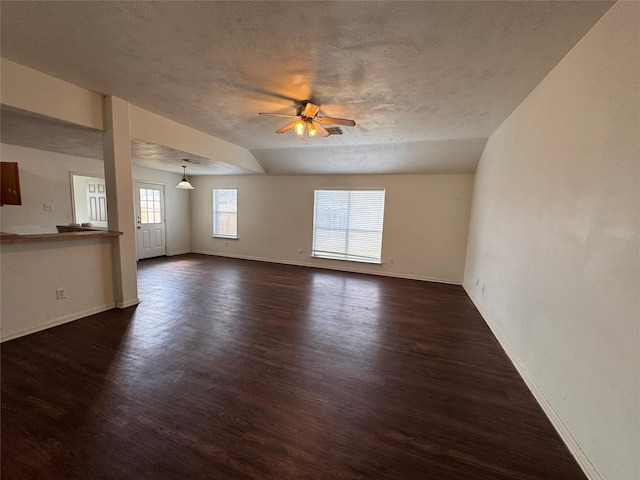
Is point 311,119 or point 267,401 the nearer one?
point 267,401

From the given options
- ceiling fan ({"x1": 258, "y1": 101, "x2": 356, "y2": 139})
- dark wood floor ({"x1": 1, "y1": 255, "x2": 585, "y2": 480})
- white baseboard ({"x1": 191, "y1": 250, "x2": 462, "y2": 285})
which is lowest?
dark wood floor ({"x1": 1, "y1": 255, "x2": 585, "y2": 480})

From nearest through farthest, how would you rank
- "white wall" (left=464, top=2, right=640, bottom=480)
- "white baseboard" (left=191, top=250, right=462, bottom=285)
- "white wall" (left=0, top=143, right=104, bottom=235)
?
1. "white wall" (left=464, top=2, right=640, bottom=480)
2. "white wall" (left=0, top=143, right=104, bottom=235)
3. "white baseboard" (left=191, top=250, right=462, bottom=285)

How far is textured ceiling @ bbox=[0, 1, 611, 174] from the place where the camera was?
1599 millimetres

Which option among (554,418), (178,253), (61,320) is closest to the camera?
(554,418)

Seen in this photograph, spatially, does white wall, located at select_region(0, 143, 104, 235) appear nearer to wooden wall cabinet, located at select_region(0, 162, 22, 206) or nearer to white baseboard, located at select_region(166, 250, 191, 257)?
wooden wall cabinet, located at select_region(0, 162, 22, 206)

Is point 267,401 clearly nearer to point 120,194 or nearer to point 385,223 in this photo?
point 120,194

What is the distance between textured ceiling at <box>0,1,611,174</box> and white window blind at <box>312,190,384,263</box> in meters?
2.47

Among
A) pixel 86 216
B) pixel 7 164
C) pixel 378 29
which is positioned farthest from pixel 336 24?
pixel 86 216

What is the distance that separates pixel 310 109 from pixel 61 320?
3.75 meters

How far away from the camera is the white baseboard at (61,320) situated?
2576mm

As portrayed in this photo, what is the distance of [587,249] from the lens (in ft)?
5.08

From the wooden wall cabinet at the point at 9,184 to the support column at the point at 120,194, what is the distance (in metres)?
0.75

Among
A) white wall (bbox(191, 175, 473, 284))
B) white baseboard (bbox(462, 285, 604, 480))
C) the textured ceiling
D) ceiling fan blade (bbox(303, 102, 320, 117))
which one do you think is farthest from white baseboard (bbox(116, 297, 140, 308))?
white baseboard (bbox(462, 285, 604, 480))

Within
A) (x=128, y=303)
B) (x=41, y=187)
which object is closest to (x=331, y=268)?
(x=128, y=303)
